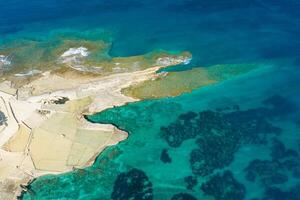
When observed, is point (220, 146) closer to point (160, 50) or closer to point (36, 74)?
point (160, 50)

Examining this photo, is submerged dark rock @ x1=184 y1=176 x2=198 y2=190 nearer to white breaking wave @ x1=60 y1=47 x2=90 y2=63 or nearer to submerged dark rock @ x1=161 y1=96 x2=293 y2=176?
submerged dark rock @ x1=161 y1=96 x2=293 y2=176

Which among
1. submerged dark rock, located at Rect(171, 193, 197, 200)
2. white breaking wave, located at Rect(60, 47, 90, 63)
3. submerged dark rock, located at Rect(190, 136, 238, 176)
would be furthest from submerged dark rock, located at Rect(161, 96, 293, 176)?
white breaking wave, located at Rect(60, 47, 90, 63)

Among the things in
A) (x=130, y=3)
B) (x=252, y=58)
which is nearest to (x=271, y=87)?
(x=252, y=58)

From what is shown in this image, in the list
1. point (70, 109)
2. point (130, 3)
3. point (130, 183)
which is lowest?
point (130, 183)

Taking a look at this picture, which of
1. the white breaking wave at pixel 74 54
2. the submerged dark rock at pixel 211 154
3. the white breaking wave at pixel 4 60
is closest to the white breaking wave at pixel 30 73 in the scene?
the white breaking wave at pixel 74 54

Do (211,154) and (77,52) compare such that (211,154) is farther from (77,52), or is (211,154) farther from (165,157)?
(77,52)

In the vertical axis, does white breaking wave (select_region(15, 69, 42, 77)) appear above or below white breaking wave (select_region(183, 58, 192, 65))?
above

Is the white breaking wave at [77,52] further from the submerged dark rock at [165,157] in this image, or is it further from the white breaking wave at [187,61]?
the submerged dark rock at [165,157]
